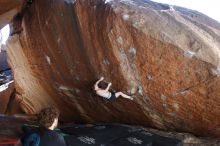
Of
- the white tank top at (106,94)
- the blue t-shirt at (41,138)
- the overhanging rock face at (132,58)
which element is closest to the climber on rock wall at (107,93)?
the white tank top at (106,94)

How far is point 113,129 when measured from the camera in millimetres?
7840

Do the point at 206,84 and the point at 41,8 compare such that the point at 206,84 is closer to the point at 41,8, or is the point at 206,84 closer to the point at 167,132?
the point at 167,132

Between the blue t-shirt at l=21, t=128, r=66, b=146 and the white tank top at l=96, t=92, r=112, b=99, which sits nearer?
the blue t-shirt at l=21, t=128, r=66, b=146

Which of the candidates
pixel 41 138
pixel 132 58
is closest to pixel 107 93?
pixel 132 58

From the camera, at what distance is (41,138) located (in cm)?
516

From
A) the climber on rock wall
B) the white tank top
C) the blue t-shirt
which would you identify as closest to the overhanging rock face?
the climber on rock wall

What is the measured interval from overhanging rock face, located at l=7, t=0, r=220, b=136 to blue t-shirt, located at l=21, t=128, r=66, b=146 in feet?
7.59

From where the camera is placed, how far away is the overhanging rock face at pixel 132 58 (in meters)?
6.31

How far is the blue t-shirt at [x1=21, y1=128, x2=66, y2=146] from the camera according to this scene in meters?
5.13

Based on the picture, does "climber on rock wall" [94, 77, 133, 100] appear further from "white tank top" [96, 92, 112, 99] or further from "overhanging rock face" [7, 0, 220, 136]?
"overhanging rock face" [7, 0, 220, 136]

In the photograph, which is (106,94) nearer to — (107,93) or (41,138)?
(107,93)

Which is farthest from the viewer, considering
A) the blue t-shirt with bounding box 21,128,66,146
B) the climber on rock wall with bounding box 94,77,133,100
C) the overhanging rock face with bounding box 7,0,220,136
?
the climber on rock wall with bounding box 94,77,133,100

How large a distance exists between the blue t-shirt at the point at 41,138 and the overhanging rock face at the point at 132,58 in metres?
2.31

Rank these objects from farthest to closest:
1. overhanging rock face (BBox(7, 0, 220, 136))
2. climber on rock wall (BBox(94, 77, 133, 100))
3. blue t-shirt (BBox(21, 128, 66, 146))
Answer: climber on rock wall (BBox(94, 77, 133, 100)) < overhanging rock face (BBox(7, 0, 220, 136)) < blue t-shirt (BBox(21, 128, 66, 146))
